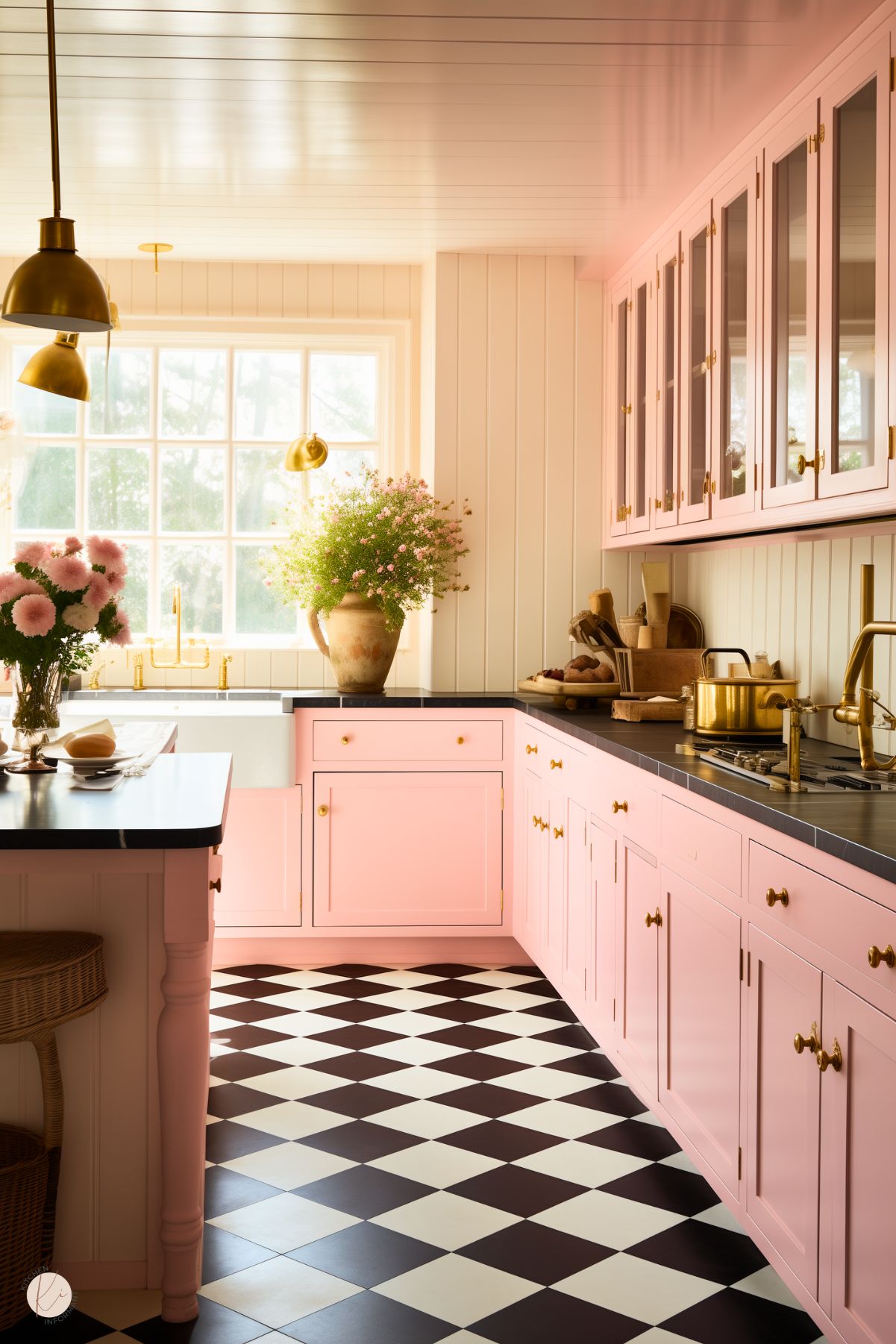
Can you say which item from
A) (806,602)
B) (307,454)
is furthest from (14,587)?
(307,454)

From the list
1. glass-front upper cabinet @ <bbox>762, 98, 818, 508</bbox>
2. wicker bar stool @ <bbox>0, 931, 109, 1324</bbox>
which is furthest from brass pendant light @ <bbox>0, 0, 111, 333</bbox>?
glass-front upper cabinet @ <bbox>762, 98, 818, 508</bbox>

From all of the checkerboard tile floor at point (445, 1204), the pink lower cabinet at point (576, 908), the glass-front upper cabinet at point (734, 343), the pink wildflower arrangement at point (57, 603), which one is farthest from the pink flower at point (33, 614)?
the glass-front upper cabinet at point (734, 343)

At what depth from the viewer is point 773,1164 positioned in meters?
2.12

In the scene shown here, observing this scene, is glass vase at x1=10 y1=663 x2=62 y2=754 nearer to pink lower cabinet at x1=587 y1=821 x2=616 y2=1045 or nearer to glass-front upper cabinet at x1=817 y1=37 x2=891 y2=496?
pink lower cabinet at x1=587 y1=821 x2=616 y2=1045

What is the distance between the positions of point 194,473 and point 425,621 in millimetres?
1144

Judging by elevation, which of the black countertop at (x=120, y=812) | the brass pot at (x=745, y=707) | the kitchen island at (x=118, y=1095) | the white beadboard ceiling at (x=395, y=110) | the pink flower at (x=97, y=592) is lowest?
the kitchen island at (x=118, y=1095)

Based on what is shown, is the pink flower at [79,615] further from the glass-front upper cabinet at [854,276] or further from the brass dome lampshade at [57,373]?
the glass-front upper cabinet at [854,276]

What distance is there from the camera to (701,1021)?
2518 mm

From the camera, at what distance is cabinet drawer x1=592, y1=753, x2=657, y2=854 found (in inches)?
114

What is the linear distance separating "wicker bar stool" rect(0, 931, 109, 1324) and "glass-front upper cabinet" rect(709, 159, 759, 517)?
1.91m

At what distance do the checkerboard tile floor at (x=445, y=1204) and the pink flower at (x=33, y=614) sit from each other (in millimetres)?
1236

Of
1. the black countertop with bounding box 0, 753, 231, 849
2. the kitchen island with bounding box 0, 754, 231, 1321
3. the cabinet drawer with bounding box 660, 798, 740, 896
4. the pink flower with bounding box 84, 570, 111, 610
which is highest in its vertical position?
the pink flower with bounding box 84, 570, 111, 610

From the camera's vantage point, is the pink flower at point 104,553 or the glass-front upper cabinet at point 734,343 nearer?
the pink flower at point 104,553

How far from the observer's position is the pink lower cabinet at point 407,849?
448 cm
